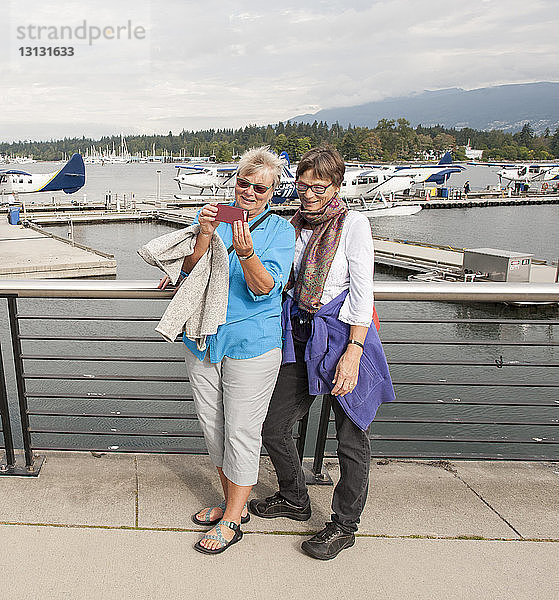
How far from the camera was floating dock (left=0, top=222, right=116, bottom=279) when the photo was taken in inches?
944

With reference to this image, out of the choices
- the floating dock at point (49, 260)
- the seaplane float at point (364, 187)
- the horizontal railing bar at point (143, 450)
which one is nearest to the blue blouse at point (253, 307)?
the horizontal railing bar at point (143, 450)

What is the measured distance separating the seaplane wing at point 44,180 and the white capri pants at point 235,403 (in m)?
63.5

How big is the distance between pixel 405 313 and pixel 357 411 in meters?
18.3

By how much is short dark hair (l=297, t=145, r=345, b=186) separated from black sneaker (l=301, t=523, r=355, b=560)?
4.73ft

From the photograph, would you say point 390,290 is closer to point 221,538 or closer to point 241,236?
point 241,236

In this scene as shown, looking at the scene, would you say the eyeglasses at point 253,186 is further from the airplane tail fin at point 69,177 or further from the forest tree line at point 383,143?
the forest tree line at point 383,143

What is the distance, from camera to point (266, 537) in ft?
8.87

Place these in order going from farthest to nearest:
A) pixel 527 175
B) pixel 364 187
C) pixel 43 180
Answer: pixel 527 175 < pixel 43 180 < pixel 364 187

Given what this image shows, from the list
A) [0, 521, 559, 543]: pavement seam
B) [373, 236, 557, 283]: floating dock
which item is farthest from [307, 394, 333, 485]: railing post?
[373, 236, 557, 283]: floating dock

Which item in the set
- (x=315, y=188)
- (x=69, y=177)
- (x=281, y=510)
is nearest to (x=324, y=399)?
(x=281, y=510)

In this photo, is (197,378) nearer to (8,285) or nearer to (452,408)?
(8,285)

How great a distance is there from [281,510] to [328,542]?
361 mm

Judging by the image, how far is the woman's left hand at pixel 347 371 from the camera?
7.97 feet

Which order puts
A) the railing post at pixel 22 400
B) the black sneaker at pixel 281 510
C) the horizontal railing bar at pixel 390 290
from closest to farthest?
the black sneaker at pixel 281 510, the horizontal railing bar at pixel 390 290, the railing post at pixel 22 400
